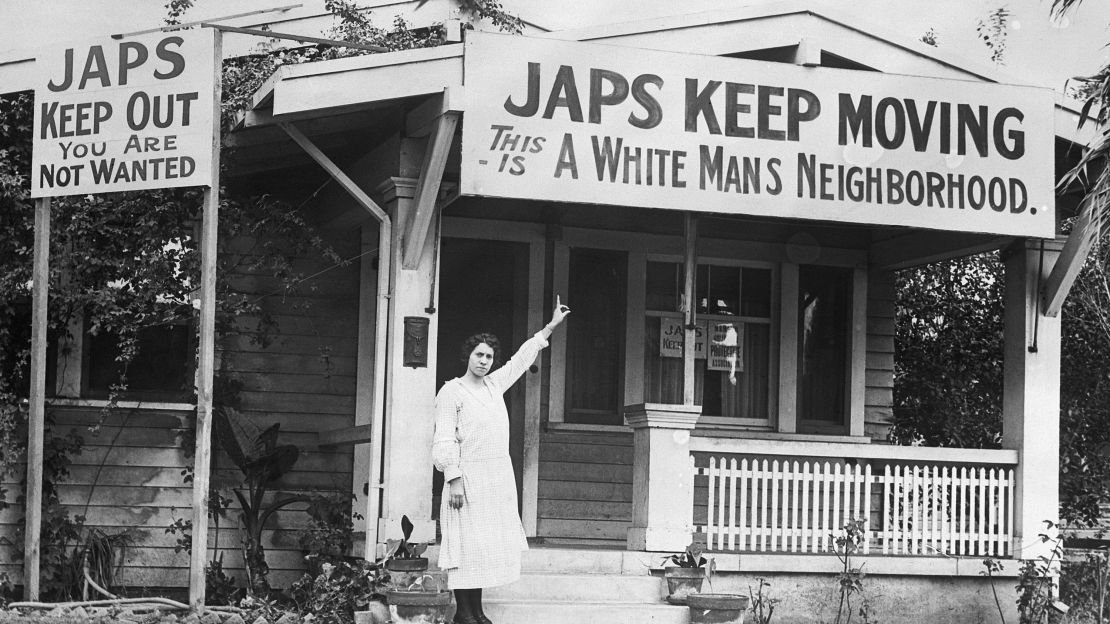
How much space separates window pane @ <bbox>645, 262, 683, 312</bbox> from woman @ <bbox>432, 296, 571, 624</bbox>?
3871mm

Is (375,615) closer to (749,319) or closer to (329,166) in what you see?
(329,166)

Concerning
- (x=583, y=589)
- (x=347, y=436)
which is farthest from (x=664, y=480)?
(x=347, y=436)

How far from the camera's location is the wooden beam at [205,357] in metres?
8.46

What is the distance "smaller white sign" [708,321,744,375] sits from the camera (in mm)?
12016

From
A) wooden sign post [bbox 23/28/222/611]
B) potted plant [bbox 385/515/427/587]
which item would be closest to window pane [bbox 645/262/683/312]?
potted plant [bbox 385/515/427/587]

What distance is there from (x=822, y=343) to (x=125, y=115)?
264 inches

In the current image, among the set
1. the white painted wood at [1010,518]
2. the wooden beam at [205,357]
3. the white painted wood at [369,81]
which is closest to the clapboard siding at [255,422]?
the wooden beam at [205,357]

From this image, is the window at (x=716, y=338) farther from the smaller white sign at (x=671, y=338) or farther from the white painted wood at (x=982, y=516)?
the white painted wood at (x=982, y=516)

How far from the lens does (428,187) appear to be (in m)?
8.61

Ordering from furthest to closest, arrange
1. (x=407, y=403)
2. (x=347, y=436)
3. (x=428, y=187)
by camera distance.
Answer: (x=347, y=436) < (x=407, y=403) < (x=428, y=187)

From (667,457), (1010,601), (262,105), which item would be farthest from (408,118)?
(1010,601)

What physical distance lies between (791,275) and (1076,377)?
4287 millimetres

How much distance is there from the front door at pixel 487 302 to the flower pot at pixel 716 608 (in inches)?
120

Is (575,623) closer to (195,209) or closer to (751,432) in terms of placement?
(751,432)
